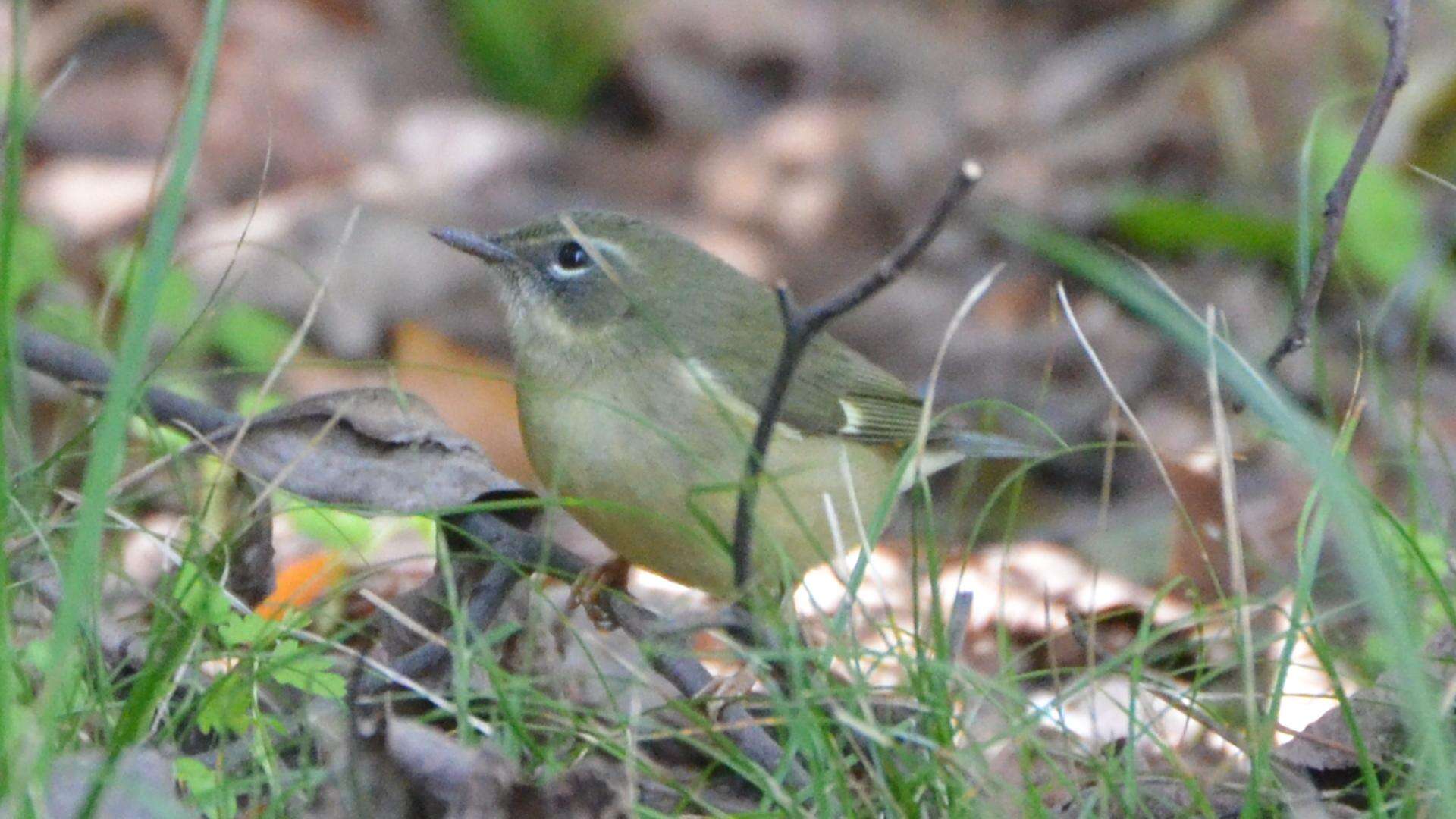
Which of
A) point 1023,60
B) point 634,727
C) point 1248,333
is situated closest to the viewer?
point 634,727

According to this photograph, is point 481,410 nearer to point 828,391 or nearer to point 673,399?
point 828,391

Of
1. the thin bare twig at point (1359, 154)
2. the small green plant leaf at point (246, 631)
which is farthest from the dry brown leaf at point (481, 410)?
the thin bare twig at point (1359, 154)

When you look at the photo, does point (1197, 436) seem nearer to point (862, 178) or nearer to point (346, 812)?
point (862, 178)

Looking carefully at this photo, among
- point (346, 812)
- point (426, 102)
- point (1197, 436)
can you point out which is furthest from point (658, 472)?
point (426, 102)

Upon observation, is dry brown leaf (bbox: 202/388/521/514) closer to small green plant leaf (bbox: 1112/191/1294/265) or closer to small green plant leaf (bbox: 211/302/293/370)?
small green plant leaf (bbox: 211/302/293/370)

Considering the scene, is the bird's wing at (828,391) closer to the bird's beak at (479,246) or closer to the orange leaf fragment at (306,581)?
the bird's beak at (479,246)

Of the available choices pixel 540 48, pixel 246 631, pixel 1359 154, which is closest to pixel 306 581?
pixel 246 631

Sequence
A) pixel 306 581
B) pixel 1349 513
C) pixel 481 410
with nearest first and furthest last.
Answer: pixel 1349 513
pixel 306 581
pixel 481 410

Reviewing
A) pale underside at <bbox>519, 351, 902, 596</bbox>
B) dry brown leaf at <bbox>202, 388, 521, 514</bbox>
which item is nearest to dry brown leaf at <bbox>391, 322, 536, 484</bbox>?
pale underside at <bbox>519, 351, 902, 596</bbox>
